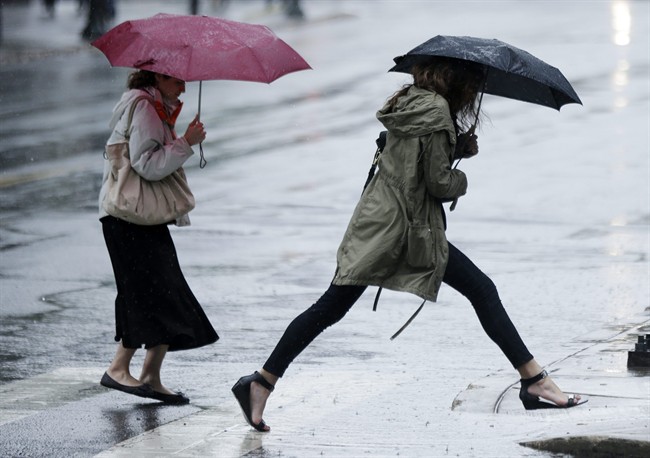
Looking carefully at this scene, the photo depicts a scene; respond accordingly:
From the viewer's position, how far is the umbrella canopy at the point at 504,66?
656 cm

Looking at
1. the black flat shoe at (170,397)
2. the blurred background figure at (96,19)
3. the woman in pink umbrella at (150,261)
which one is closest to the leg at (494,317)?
the woman in pink umbrella at (150,261)

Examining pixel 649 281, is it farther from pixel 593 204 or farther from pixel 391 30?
pixel 391 30

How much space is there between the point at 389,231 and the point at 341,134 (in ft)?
39.0

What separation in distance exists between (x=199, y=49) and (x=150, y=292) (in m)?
1.23

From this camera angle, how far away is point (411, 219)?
6.64 metres

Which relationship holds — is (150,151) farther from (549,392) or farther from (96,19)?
(96,19)

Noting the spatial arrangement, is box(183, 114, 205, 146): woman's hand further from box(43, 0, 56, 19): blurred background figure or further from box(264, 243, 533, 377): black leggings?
box(43, 0, 56, 19): blurred background figure

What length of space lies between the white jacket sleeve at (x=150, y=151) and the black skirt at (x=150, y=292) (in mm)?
314

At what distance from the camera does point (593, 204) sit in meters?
13.6

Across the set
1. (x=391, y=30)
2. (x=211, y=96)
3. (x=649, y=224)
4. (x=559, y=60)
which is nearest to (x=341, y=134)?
(x=211, y=96)

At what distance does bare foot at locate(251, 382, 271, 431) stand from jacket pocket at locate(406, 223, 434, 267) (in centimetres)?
89

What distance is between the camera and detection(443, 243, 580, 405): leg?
6.85 meters

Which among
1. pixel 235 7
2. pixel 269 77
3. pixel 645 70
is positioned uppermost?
pixel 269 77

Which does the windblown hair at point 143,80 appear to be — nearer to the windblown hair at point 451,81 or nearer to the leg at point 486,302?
the windblown hair at point 451,81
